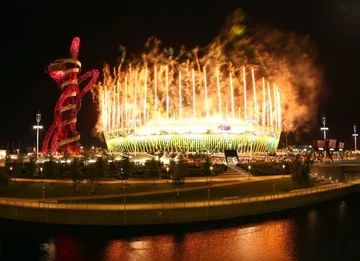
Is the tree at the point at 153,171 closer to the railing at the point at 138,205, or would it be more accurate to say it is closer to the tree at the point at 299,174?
the railing at the point at 138,205

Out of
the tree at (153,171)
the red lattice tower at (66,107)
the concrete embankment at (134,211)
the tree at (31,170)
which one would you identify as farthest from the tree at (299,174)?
the red lattice tower at (66,107)

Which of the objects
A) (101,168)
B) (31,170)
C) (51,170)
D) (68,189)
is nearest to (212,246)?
(101,168)

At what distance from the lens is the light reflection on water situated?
90.1 ft

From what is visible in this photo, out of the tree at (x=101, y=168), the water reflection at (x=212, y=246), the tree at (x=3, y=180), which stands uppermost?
the tree at (x=101, y=168)

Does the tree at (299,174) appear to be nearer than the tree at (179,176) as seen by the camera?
No

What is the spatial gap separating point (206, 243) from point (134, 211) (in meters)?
6.56

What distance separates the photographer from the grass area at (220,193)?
37750mm

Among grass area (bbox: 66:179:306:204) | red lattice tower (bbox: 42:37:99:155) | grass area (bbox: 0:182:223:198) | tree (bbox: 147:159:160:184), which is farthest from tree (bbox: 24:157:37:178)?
red lattice tower (bbox: 42:37:99:155)

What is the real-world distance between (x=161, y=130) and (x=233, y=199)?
45053mm

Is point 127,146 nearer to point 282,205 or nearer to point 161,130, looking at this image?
point 161,130

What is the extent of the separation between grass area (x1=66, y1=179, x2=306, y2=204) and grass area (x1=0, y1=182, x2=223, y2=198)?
2.71 metres

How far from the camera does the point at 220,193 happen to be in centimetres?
4059

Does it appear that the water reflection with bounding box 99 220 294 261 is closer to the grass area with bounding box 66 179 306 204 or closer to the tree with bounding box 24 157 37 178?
the grass area with bounding box 66 179 306 204

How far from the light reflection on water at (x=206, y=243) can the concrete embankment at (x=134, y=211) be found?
1069 millimetres
